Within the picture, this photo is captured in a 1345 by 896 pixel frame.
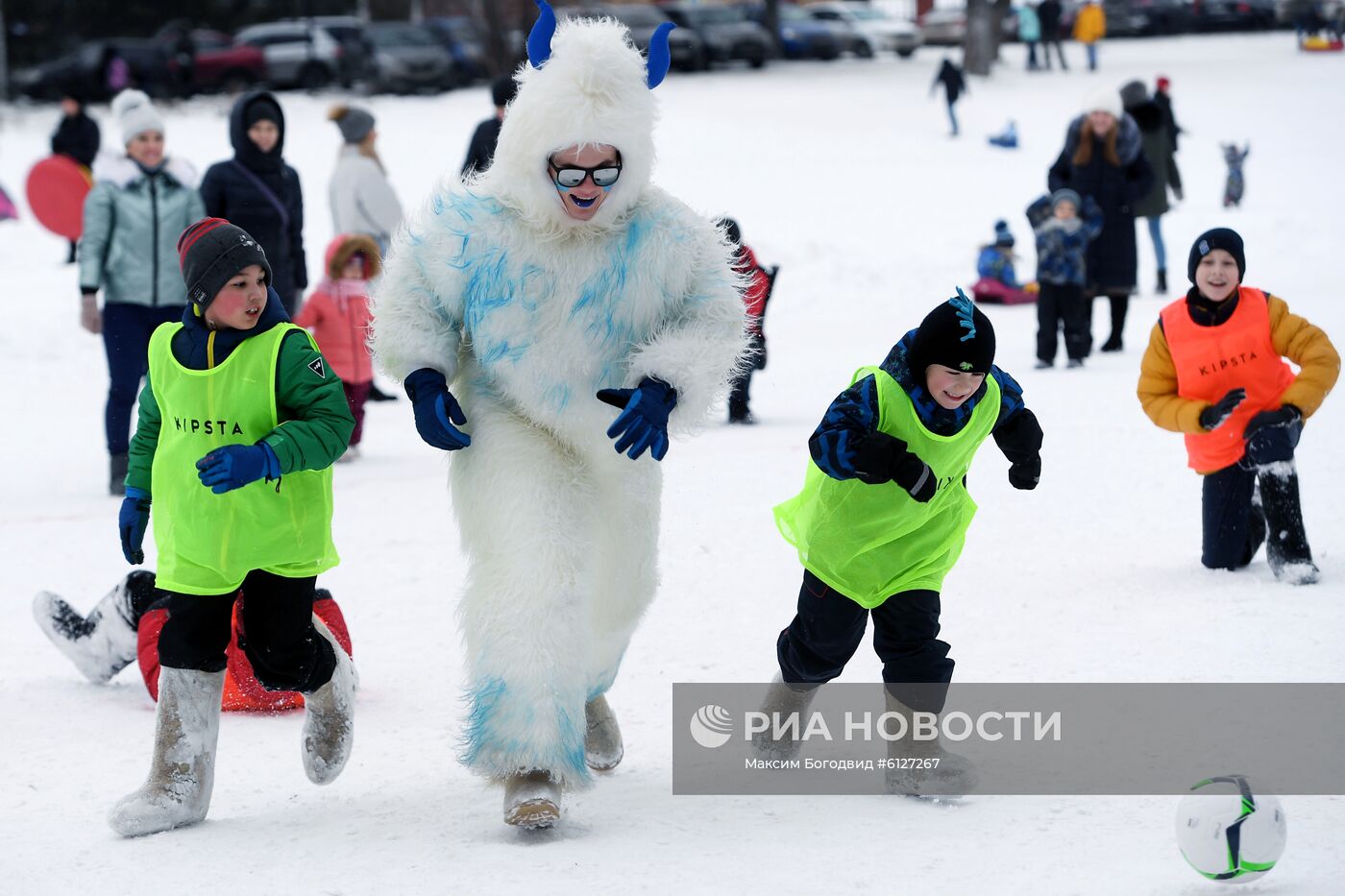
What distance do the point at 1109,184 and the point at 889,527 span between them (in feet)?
26.5

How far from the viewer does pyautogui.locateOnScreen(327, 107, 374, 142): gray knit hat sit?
10250mm

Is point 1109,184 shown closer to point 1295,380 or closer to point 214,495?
point 1295,380

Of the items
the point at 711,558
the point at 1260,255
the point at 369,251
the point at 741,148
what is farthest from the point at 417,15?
the point at 711,558

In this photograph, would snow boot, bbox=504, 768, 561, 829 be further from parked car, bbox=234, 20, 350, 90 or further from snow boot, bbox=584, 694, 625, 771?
parked car, bbox=234, 20, 350, 90

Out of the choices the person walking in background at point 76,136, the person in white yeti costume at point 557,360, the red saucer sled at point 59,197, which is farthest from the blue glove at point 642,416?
the person walking in background at point 76,136

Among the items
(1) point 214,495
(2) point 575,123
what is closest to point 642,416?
(2) point 575,123

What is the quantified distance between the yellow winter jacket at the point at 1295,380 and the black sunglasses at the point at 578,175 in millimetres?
2529

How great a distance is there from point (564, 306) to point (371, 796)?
4.40 feet

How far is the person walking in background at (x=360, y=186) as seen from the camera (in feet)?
Answer: 33.6

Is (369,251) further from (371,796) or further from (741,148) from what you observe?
(741,148)

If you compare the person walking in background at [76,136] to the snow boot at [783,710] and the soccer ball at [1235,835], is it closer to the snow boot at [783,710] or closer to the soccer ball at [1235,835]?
the snow boot at [783,710]

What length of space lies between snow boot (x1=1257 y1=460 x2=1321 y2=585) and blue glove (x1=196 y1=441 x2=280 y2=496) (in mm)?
3536

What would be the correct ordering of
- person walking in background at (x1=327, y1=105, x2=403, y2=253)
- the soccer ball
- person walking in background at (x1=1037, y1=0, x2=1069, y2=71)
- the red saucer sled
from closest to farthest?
the soccer ball, person walking in background at (x1=327, y1=105, x2=403, y2=253), the red saucer sled, person walking in background at (x1=1037, y1=0, x2=1069, y2=71)

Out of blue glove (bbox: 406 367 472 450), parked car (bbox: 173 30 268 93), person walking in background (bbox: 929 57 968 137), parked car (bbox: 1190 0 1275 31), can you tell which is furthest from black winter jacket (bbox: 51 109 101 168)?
parked car (bbox: 1190 0 1275 31)
